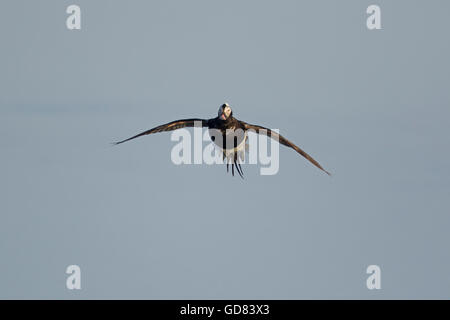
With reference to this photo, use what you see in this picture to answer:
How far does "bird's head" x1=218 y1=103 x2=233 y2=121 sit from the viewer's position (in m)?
50.8

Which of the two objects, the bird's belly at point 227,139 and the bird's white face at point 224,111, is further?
the bird's belly at point 227,139

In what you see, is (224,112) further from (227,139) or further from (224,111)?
(227,139)

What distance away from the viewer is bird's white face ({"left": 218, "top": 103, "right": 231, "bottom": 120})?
50.8 metres

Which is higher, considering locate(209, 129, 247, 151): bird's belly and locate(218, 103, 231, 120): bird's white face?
locate(218, 103, 231, 120): bird's white face

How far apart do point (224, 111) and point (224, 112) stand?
0.08 meters

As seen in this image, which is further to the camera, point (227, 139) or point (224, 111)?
point (227, 139)

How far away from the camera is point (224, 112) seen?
50875mm

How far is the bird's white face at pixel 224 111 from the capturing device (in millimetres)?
50844

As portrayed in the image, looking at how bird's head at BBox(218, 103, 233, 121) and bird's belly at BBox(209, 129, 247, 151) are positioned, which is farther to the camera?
bird's belly at BBox(209, 129, 247, 151)

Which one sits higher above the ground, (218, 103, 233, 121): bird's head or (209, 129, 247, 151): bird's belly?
(218, 103, 233, 121): bird's head

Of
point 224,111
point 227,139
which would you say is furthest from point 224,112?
point 227,139
